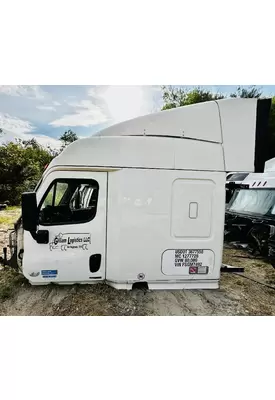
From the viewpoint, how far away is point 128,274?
148 inches

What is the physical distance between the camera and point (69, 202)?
3889mm

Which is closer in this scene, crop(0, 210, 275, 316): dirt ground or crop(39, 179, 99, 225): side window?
crop(0, 210, 275, 316): dirt ground

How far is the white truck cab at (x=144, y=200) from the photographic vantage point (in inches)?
145

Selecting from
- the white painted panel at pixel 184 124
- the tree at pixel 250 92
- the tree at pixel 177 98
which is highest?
the tree at pixel 177 98

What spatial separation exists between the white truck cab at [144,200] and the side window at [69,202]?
0.01 m

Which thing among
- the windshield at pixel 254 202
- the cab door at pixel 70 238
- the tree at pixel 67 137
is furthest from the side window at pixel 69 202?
the tree at pixel 67 137

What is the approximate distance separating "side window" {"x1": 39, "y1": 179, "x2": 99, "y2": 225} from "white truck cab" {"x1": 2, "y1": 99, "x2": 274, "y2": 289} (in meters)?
0.01

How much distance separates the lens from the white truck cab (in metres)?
3.69

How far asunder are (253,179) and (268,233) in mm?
1951

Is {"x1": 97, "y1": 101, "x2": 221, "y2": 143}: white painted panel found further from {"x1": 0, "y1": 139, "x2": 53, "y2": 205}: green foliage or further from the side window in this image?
{"x1": 0, "y1": 139, "x2": 53, "y2": 205}: green foliage

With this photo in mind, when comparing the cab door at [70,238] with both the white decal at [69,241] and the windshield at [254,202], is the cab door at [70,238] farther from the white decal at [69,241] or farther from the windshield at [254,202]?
the windshield at [254,202]

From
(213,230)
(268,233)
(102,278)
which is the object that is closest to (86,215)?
(102,278)

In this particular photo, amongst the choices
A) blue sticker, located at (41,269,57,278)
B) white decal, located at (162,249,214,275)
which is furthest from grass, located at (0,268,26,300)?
white decal, located at (162,249,214,275)
